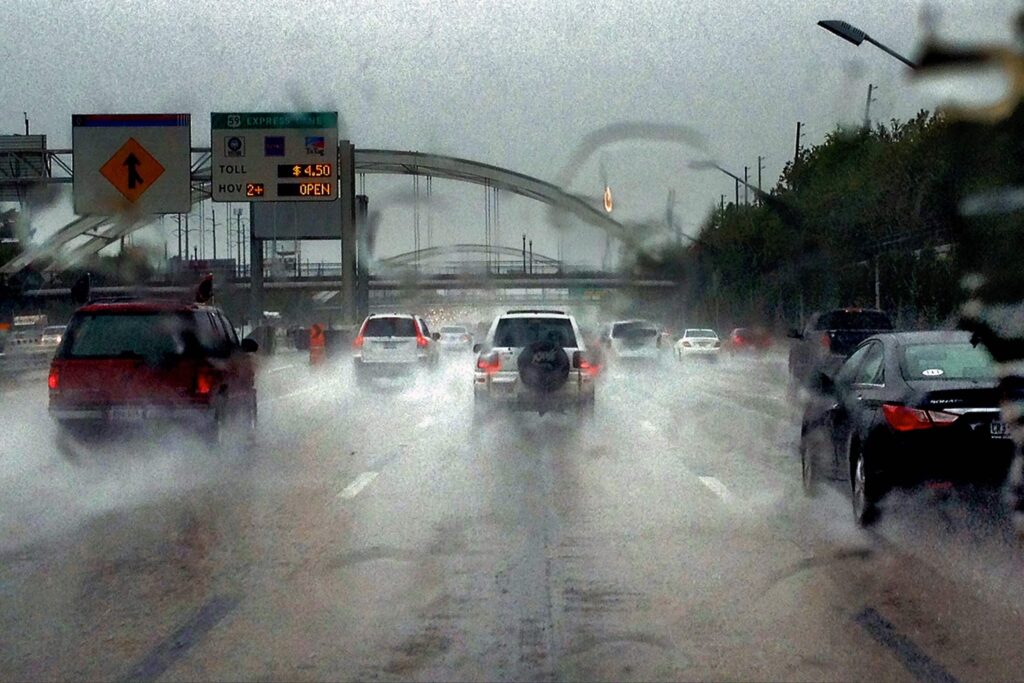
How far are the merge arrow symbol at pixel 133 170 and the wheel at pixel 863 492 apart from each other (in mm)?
30079

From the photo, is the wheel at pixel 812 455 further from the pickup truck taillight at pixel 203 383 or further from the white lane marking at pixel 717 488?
the pickup truck taillight at pixel 203 383

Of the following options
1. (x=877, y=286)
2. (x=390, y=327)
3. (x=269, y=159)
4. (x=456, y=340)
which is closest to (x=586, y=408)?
(x=390, y=327)

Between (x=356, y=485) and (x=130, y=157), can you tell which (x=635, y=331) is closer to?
(x=130, y=157)

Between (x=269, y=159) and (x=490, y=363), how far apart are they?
19.5 m

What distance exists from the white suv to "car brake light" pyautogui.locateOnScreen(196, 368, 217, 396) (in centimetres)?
733

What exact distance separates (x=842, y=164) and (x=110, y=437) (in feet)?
214

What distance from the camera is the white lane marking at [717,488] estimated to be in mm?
13780

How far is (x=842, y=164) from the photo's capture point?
77.4 m

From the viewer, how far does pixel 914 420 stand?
1054cm

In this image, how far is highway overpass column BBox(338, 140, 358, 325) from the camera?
5284cm

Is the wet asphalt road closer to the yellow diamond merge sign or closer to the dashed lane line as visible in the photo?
the dashed lane line

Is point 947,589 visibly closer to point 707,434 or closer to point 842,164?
point 707,434

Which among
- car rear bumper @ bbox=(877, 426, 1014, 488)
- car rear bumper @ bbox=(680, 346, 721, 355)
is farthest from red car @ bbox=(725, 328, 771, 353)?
car rear bumper @ bbox=(877, 426, 1014, 488)

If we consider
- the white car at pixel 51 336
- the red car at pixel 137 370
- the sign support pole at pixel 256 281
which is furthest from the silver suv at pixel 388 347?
the white car at pixel 51 336
